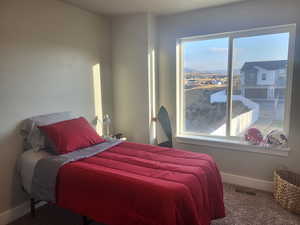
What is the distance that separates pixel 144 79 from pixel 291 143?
6.86 feet

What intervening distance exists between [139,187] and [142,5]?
230cm

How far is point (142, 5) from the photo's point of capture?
2.74 metres

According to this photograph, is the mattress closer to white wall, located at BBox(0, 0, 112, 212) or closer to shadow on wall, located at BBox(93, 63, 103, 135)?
white wall, located at BBox(0, 0, 112, 212)

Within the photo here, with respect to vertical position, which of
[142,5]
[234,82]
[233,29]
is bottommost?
[234,82]

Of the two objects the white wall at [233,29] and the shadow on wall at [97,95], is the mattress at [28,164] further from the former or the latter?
the white wall at [233,29]

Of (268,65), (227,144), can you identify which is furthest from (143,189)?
(268,65)

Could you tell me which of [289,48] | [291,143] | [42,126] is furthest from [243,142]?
[42,126]

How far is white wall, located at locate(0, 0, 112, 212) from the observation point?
2119 mm

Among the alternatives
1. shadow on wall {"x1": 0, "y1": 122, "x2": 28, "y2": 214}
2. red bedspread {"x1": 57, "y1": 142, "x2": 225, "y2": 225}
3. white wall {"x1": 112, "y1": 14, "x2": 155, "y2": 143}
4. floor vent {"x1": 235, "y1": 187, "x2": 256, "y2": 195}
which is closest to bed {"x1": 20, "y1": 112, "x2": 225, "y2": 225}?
red bedspread {"x1": 57, "y1": 142, "x2": 225, "y2": 225}

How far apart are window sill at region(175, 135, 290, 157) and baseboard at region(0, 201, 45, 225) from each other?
2.13 meters

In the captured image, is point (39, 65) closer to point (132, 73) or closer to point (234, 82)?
point (132, 73)

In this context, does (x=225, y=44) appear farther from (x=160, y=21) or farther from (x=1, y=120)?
(x=1, y=120)

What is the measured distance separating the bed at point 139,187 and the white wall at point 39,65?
0.87ft

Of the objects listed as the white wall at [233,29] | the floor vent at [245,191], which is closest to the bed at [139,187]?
the floor vent at [245,191]
